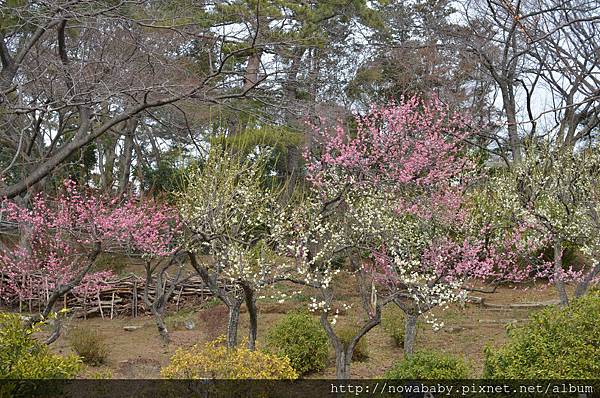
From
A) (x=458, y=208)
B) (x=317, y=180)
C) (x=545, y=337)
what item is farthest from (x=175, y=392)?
Answer: (x=458, y=208)

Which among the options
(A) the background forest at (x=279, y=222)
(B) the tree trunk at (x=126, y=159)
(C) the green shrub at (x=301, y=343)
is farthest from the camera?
(B) the tree trunk at (x=126, y=159)

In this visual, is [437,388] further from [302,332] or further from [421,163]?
[421,163]

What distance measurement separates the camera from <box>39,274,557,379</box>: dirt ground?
24.1 feet

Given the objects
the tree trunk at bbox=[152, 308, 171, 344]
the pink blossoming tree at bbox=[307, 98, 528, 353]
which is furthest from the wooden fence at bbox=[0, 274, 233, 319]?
the pink blossoming tree at bbox=[307, 98, 528, 353]

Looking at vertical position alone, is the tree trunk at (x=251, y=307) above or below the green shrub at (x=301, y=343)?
above

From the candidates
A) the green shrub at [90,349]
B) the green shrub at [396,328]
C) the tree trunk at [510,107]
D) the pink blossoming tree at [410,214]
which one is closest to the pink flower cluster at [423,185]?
the pink blossoming tree at [410,214]

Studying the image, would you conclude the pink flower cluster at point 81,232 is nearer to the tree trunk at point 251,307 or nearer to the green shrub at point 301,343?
the green shrub at point 301,343

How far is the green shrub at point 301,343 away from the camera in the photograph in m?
6.68

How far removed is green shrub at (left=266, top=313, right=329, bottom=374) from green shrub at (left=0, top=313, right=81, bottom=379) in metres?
3.62

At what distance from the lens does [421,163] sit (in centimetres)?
778

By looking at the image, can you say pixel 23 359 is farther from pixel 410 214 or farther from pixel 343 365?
pixel 410 214

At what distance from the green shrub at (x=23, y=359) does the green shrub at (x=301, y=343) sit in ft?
11.9

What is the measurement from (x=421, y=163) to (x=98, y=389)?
17.5 ft

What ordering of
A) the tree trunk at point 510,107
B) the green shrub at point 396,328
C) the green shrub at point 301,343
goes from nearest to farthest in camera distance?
the green shrub at point 301,343
the green shrub at point 396,328
the tree trunk at point 510,107
